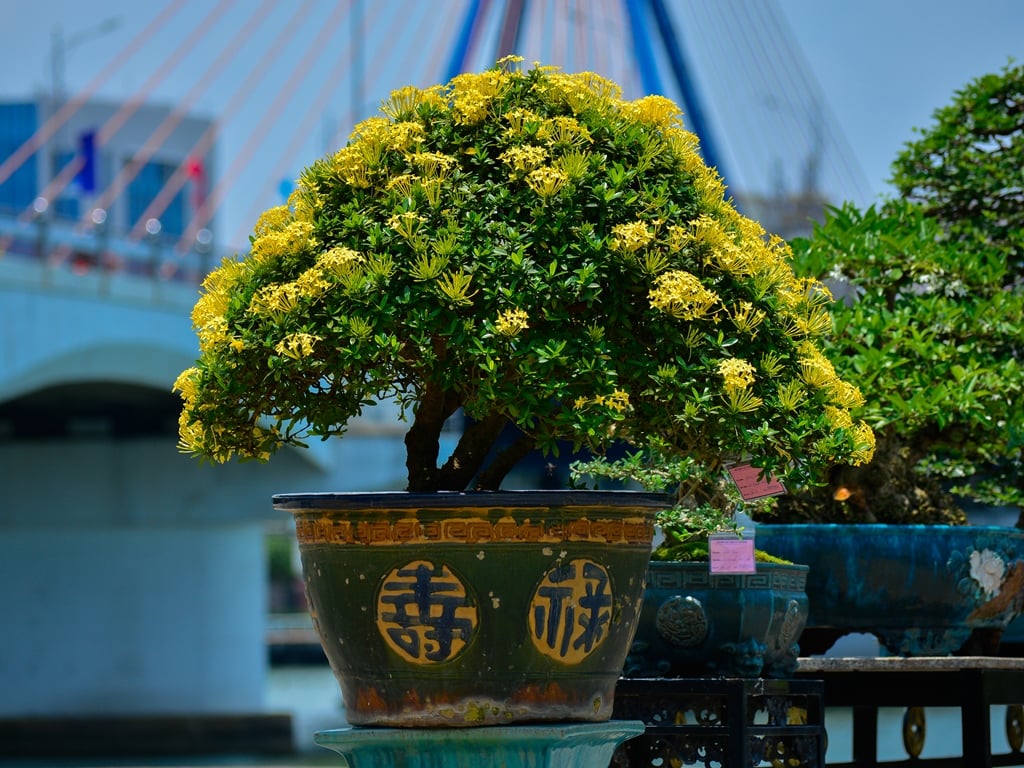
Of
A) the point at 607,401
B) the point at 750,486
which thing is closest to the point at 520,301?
the point at 607,401

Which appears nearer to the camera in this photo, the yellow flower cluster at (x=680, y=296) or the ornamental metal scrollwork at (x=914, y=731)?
the yellow flower cluster at (x=680, y=296)

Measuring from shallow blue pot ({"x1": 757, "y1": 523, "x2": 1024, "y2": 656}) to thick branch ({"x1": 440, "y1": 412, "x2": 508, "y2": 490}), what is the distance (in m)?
1.41

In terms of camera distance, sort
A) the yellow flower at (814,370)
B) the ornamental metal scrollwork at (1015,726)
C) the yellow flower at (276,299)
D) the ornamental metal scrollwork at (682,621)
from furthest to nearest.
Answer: the ornamental metal scrollwork at (1015,726), the ornamental metal scrollwork at (682,621), the yellow flower at (814,370), the yellow flower at (276,299)

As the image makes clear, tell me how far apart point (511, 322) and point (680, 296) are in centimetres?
33

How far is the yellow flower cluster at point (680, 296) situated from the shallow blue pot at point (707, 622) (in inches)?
34.7

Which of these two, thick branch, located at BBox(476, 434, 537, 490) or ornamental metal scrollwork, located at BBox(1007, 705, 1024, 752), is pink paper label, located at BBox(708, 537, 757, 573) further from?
ornamental metal scrollwork, located at BBox(1007, 705, 1024, 752)

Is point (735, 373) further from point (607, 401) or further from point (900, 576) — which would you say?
point (900, 576)

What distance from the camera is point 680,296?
3439mm

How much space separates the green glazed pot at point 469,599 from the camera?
336 centimetres

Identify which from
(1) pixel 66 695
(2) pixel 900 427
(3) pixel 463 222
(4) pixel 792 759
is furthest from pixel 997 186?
(1) pixel 66 695

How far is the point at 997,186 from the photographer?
20.7 ft

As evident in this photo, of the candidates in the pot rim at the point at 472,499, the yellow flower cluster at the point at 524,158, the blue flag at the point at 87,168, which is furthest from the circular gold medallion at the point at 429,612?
the blue flag at the point at 87,168

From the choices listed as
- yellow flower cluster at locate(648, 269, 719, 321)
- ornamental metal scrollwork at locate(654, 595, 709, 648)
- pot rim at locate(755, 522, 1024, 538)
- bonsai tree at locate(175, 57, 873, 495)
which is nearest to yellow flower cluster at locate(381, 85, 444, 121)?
bonsai tree at locate(175, 57, 873, 495)

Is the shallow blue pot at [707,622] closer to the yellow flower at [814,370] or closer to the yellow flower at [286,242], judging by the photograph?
the yellow flower at [814,370]
